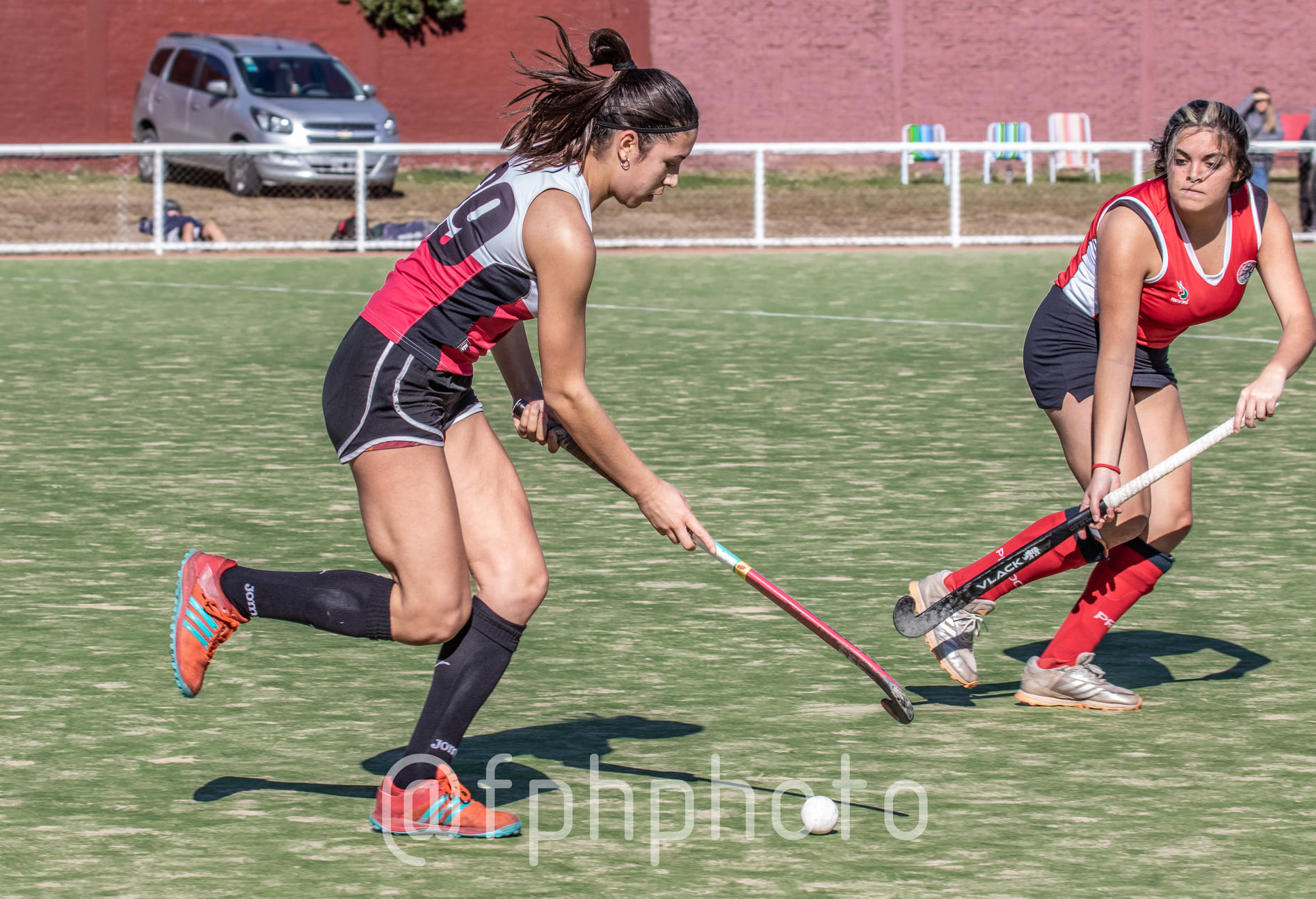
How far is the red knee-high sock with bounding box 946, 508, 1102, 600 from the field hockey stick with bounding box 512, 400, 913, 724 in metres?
0.66

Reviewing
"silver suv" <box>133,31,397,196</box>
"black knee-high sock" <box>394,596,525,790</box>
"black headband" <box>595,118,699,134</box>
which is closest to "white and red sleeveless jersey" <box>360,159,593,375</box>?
"black headband" <box>595,118,699,134</box>

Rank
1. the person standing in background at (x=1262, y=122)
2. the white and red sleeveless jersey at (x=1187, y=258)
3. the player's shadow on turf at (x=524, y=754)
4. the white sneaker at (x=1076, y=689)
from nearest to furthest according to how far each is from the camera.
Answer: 1. the player's shadow on turf at (x=524, y=754)
2. the white and red sleeveless jersey at (x=1187, y=258)
3. the white sneaker at (x=1076, y=689)
4. the person standing in background at (x=1262, y=122)

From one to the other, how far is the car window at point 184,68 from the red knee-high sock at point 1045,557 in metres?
21.8

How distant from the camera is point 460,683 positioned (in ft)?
14.5

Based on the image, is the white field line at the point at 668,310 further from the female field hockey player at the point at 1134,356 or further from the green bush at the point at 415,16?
the green bush at the point at 415,16

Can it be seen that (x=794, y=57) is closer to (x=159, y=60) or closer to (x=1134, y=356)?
(x=159, y=60)

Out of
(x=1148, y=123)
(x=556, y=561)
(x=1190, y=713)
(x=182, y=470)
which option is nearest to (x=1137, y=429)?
(x=1190, y=713)

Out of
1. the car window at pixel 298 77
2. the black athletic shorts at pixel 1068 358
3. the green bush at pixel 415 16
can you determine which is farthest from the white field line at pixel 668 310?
the green bush at pixel 415 16

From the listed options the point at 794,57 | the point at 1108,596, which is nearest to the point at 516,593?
the point at 1108,596

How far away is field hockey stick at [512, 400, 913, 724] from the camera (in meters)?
4.56

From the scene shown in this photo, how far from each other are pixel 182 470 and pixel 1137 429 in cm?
522

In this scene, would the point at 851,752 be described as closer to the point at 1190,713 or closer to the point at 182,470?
the point at 1190,713

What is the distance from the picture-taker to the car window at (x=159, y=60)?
2664 centimetres

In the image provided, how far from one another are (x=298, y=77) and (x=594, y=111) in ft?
72.6
